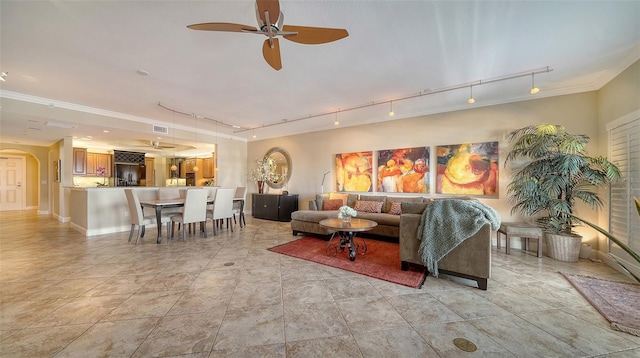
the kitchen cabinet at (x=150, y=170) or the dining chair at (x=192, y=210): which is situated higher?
the kitchen cabinet at (x=150, y=170)

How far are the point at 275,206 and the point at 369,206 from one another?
2.80 meters

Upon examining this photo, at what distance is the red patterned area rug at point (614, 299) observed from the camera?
6.26 ft

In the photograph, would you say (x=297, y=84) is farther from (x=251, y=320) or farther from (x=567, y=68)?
(x=567, y=68)

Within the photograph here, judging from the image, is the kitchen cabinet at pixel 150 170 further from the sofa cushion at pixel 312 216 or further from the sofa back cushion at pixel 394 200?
the sofa back cushion at pixel 394 200

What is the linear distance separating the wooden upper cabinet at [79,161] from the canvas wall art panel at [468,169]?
10635 mm

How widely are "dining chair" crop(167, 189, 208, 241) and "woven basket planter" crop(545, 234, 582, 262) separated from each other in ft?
19.4

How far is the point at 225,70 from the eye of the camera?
316 centimetres

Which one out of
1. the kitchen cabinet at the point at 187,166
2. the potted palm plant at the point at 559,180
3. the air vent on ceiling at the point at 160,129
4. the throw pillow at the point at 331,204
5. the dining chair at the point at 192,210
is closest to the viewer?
the potted palm plant at the point at 559,180

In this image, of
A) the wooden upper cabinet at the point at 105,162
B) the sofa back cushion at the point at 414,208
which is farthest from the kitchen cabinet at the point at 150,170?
the sofa back cushion at the point at 414,208

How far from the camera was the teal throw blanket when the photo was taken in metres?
2.47

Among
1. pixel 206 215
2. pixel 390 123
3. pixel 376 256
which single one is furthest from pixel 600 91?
pixel 206 215

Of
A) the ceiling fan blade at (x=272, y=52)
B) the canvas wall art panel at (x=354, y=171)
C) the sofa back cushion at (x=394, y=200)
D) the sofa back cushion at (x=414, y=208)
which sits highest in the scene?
the ceiling fan blade at (x=272, y=52)

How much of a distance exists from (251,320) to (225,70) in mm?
3057

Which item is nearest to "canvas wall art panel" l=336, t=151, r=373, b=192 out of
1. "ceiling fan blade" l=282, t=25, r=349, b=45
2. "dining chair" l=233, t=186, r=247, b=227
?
"dining chair" l=233, t=186, r=247, b=227
